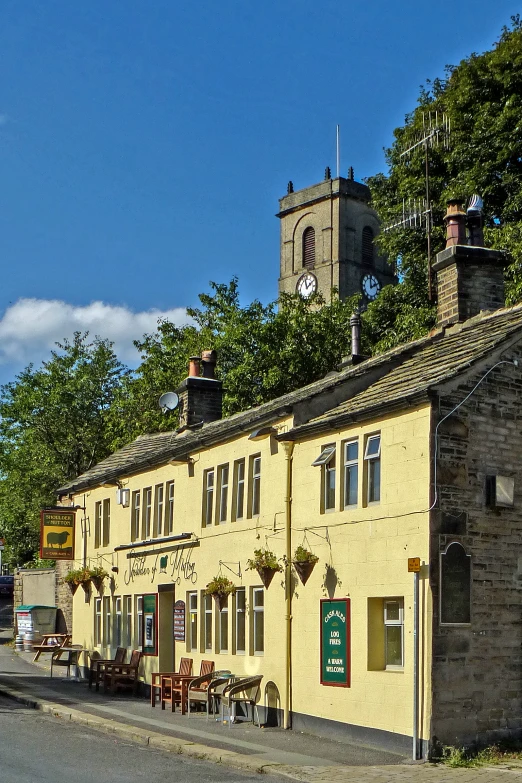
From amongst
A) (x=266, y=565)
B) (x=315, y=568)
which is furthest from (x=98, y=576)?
(x=315, y=568)

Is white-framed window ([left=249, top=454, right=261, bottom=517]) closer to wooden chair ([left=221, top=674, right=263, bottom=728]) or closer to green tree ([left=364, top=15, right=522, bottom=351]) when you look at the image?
wooden chair ([left=221, top=674, right=263, bottom=728])

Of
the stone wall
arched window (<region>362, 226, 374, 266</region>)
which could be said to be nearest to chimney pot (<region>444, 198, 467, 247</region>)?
the stone wall

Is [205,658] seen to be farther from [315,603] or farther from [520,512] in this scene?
[520,512]

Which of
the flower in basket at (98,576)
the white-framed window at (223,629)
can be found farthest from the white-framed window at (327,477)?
the flower in basket at (98,576)

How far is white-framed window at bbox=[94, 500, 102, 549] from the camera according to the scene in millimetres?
31547

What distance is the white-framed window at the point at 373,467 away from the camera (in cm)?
1759

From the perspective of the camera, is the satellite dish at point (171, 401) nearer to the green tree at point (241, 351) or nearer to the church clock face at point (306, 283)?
the green tree at point (241, 351)

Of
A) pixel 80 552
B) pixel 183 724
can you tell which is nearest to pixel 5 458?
pixel 80 552

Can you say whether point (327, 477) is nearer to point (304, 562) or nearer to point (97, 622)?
point (304, 562)

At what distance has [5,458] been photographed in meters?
54.1

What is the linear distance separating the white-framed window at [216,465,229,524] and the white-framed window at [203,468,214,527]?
41 cm

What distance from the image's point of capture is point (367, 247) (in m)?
90.6

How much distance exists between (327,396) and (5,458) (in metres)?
36.9

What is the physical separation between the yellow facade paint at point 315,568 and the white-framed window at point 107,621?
7.63ft
